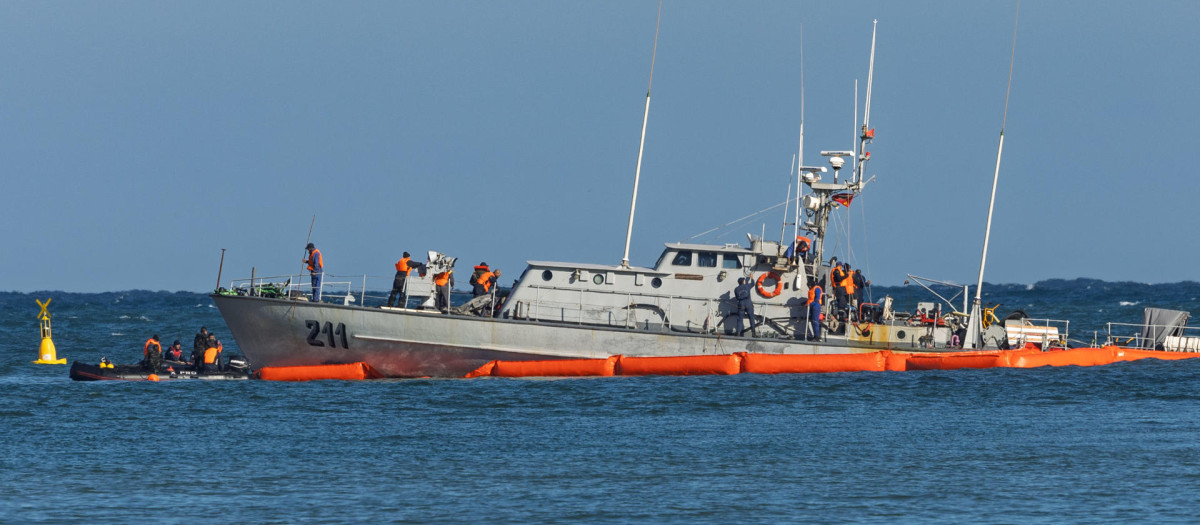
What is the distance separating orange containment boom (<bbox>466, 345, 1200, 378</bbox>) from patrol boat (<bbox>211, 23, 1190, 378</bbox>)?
0.23 meters

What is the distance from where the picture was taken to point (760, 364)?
977 inches

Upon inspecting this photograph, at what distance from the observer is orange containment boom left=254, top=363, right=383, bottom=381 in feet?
82.5

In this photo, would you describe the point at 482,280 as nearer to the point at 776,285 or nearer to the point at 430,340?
the point at 430,340

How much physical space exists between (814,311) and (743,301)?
4.63 feet

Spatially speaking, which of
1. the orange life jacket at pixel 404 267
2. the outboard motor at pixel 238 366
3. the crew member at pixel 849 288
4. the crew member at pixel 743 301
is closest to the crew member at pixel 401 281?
the orange life jacket at pixel 404 267

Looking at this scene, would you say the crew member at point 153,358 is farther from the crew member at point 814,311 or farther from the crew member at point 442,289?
the crew member at point 814,311

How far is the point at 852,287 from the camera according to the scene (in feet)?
84.2

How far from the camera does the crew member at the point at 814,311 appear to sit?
81.4 ft

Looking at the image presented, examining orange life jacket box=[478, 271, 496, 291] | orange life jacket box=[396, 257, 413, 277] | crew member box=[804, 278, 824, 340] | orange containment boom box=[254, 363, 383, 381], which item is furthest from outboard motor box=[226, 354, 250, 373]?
crew member box=[804, 278, 824, 340]

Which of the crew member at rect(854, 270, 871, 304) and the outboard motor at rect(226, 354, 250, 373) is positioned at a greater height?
the crew member at rect(854, 270, 871, 304)

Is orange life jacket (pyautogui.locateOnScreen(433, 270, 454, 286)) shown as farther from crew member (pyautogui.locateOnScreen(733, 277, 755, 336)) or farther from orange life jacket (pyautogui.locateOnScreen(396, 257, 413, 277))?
crew member (pyautogui.locateOnScreen(733, 277, 755, 336))

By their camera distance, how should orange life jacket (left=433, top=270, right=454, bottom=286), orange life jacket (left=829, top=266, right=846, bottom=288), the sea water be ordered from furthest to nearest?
orange life jacket (left=829, top=266, right=846, bottom=288), orange life jacket (left=433, top=270, right=454, bottom=286), the sea water

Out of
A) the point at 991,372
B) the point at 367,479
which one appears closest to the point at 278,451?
the point at 367,479

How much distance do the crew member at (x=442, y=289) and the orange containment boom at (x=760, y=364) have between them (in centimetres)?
146
